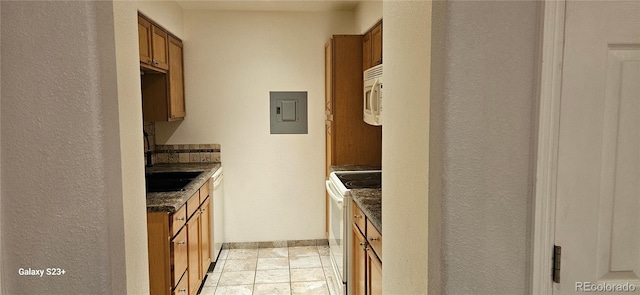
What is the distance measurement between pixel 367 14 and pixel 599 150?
286 cm

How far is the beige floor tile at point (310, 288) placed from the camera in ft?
11.2

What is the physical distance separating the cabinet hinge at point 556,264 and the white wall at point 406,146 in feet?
0.94

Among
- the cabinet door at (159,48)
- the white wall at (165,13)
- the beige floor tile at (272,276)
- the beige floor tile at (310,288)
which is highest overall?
the white wall at (165,13)

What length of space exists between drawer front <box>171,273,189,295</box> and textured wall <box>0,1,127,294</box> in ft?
5.16

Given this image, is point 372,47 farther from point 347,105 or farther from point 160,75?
point 160,75

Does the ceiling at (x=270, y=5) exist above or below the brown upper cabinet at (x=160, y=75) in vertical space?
above

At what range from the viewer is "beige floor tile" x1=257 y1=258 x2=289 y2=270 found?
155 inches

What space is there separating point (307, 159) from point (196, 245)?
1543 millimetres

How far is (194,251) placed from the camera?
3.10m

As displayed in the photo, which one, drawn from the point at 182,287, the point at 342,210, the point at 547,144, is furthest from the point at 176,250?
the point at 547,144

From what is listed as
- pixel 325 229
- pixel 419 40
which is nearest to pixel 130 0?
pixel 419 40

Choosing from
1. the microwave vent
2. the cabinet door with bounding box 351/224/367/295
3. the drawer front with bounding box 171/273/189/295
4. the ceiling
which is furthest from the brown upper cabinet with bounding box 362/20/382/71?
the drawer front with bounding box 171/273/189/295

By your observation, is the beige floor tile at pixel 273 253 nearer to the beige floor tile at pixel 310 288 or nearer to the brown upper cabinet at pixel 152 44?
the beige floor tile at pixel 310 288

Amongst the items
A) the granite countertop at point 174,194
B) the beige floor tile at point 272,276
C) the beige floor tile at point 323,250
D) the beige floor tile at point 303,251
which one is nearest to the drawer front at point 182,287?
the granite countertop at point 174,194
